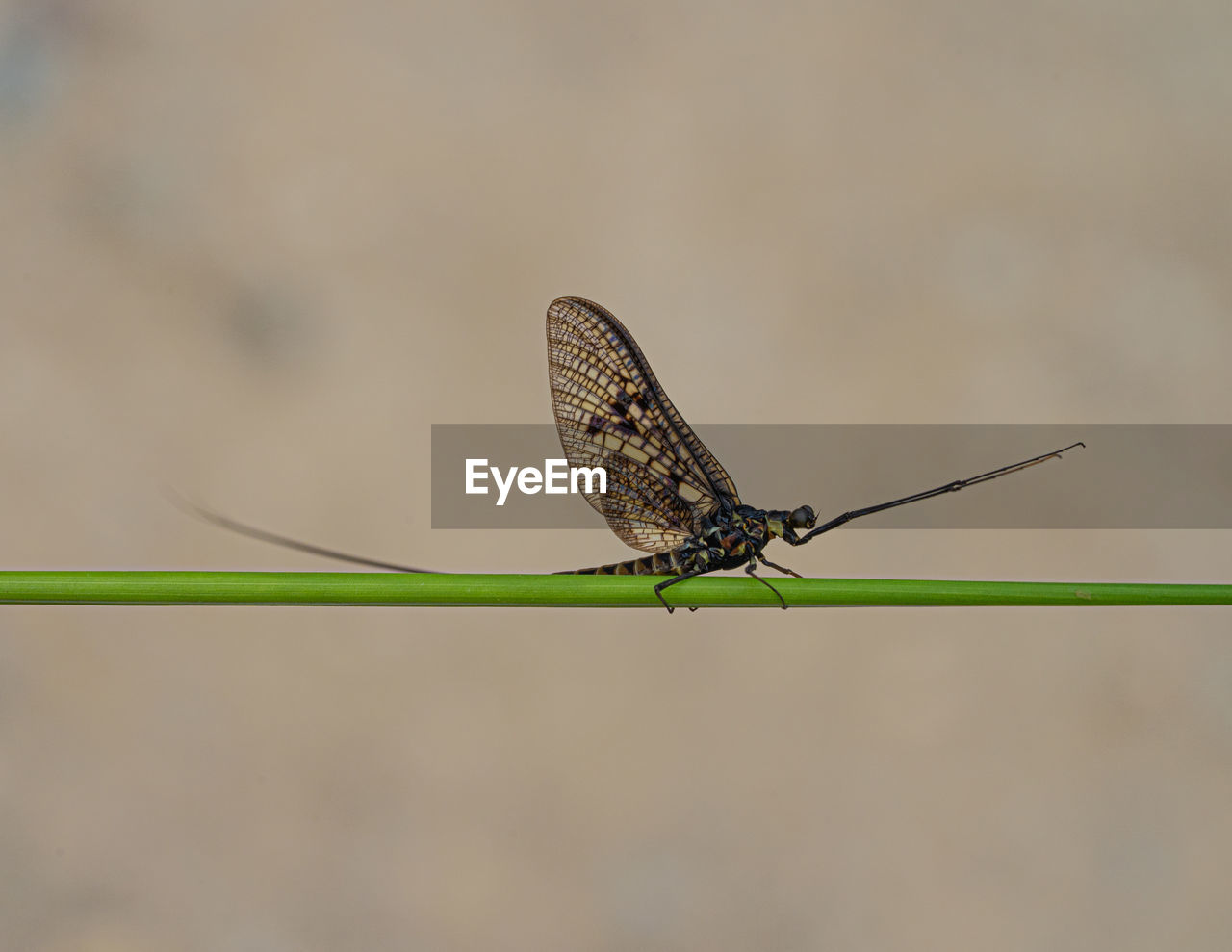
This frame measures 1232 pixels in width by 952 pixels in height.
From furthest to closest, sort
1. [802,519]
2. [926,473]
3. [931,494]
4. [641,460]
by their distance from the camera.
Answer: [926,473]
[641,460]
[802,519]
[931,494]

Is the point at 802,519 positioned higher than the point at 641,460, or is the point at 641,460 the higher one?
the point at 641,460

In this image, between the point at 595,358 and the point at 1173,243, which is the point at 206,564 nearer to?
the point at 595,358

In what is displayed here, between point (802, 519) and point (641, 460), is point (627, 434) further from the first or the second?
point (802, 519)

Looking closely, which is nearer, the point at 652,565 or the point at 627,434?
the point at 652,565

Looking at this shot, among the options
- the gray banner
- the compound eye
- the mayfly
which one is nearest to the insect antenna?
the compound eye

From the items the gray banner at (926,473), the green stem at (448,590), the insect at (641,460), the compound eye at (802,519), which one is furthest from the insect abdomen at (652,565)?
the gray banner at (926,473)

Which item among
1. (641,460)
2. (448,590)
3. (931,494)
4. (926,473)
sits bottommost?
(448,590)

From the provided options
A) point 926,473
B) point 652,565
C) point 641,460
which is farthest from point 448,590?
point 926,473

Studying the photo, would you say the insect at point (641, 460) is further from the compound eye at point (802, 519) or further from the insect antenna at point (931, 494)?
the insect antenna at point (931, 494)
